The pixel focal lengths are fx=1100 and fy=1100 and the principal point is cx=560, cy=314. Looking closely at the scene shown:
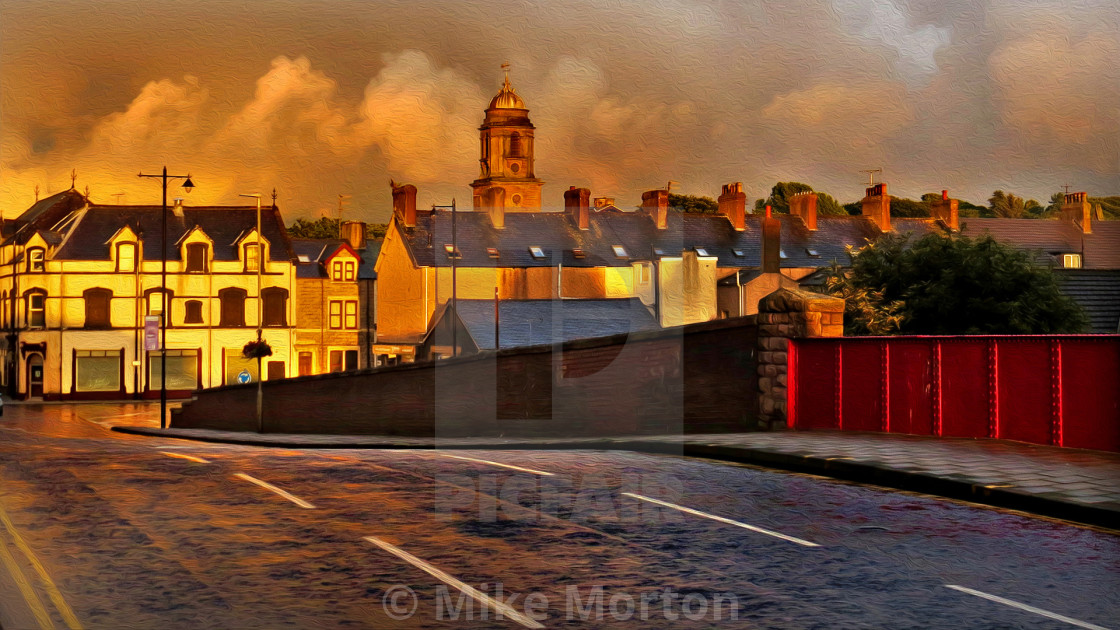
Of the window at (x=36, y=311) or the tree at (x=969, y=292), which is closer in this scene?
the tree at (x=969, y=292)

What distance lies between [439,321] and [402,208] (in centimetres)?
1994

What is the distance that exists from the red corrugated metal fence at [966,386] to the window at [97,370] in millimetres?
52875

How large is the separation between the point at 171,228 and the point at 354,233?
11.2 meters

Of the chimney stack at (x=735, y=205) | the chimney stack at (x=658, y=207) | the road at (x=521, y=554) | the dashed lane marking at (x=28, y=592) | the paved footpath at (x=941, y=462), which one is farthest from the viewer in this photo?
the chimney stack at (x=735, y=205)

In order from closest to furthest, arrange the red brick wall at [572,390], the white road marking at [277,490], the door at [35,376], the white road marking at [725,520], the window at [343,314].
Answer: the white road marking at [725,520] → the white road marking at [277,490] → the red brick wall at [572,390] → the door at [35,376] → the window at [343,314]

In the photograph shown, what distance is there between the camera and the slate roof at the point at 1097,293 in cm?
3684

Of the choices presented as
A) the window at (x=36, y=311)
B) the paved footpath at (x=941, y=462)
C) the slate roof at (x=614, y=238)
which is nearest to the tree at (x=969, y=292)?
the paved footpath at (x=941, y=462)

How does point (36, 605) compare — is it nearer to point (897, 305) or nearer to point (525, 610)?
point (525, 610)

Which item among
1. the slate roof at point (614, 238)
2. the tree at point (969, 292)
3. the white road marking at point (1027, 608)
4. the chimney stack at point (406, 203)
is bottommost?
the white road marking at point (1027, 608)

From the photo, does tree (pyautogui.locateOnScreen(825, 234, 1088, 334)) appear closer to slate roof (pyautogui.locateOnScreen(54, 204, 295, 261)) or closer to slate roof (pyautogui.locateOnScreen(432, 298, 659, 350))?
slate roof (pyautogui.locateOnScreen(432, 298, 659, 350))

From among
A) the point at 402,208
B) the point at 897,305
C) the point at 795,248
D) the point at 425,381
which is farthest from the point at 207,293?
the point at 897,305

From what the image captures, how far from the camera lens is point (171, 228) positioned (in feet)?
215

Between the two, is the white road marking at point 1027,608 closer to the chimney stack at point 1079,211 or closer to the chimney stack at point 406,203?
the chimney stack at point 406,203

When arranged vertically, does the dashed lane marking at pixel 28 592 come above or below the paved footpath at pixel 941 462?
below
